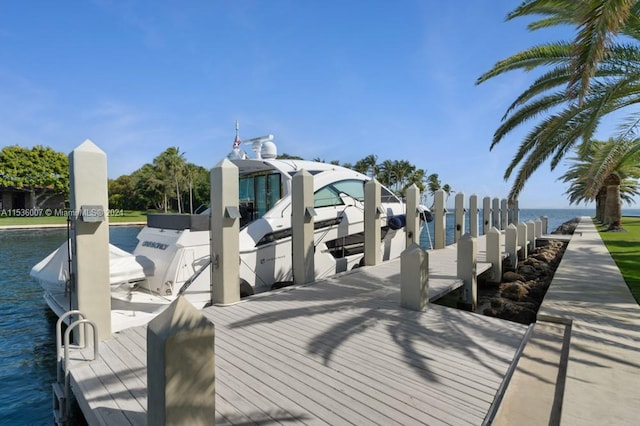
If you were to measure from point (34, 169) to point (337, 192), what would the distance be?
1999 inches

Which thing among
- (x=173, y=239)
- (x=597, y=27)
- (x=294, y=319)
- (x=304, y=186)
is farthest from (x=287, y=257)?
(x=597, y=27)

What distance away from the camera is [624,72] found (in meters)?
6.96

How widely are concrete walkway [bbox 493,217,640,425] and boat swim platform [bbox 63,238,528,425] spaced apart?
0.67 feet

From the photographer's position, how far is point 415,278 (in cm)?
552

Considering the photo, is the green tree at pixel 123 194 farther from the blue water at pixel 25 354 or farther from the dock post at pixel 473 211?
the dock post at pixel 473 211

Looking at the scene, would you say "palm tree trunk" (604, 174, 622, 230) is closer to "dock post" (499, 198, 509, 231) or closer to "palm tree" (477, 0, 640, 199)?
"dock post" (499, 198, 509, 231)

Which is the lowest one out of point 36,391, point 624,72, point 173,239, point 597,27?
point 36,391

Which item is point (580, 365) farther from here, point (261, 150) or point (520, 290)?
point (261, 150)

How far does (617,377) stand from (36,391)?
7349 millimetres

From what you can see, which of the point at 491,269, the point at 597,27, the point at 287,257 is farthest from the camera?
the point at 491,269

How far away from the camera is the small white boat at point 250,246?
614cm

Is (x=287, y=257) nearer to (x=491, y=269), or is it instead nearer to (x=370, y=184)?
(x=370, y=184)

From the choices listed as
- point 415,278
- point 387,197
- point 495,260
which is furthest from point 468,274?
point 387,197

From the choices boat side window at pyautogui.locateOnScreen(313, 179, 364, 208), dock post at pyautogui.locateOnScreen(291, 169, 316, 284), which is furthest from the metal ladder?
boat side window at pyautogui.locateOnScreen(313, 179, 364, 208)
